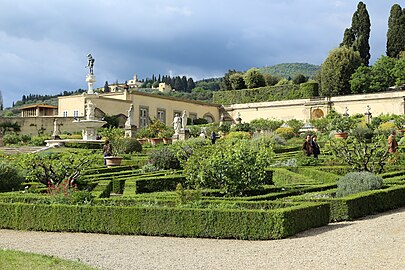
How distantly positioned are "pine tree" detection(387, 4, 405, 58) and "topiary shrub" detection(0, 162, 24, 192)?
1792 inches

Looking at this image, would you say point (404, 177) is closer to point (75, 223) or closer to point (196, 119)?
point (75, 223)

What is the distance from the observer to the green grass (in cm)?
589

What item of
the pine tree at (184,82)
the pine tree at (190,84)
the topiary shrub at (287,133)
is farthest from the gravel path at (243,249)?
the pine tree at (190,84)

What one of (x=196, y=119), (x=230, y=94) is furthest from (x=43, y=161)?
(x=230, y=94)

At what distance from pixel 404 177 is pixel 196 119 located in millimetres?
41093

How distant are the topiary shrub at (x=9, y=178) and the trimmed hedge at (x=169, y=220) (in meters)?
Result: 3.36

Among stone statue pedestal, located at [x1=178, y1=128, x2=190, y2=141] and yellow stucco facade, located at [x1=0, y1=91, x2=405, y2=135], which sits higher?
yellow stucco facade, located at [x1=0, y1=91, x2=405, y2=135]

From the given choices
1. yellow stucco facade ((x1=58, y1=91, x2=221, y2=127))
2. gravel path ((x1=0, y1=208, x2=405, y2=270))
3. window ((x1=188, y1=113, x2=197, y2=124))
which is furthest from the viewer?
window ((x1=188, y1=113, x2=197, y2=124))

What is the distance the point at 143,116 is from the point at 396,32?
997 inches

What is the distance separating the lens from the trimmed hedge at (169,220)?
779 cm

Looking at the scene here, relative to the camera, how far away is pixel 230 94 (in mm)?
59812

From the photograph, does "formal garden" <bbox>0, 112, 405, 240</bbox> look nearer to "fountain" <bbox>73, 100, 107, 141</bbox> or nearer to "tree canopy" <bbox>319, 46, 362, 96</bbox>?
"fountain" <bbox>73, 100, 107, 141</bbox>

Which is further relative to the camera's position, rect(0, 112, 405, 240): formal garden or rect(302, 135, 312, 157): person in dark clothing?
rect(302, 135, 312, 157): person in dark clothing

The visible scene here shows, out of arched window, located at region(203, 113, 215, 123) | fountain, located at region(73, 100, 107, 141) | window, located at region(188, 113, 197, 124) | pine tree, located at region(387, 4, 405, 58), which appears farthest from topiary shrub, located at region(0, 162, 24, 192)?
pine tree, located at region(387, 4, 405, 58)
